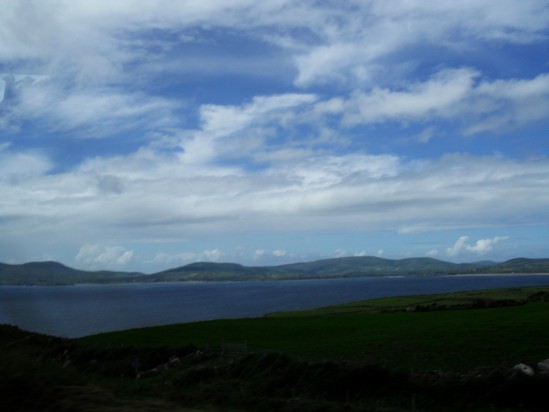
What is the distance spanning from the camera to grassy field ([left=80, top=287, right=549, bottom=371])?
29.6m

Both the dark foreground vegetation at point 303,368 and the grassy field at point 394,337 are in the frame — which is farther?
the grassy field at point 394,337

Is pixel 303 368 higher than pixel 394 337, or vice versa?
pixel 303 368

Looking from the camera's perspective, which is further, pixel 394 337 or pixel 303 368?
pixel 394 337

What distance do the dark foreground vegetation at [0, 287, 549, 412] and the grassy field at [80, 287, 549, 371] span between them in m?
0.09

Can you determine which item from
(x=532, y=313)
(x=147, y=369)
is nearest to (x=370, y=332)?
(x=532, y=313)

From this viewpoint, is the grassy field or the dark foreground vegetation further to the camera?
the grassy field

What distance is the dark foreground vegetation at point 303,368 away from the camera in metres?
9.42

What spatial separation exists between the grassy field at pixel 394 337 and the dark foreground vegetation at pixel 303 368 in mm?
91

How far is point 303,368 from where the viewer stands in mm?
24562

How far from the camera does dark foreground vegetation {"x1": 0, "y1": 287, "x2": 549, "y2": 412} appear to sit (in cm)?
942

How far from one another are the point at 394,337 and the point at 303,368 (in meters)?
15.1

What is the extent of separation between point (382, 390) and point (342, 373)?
1.81 m

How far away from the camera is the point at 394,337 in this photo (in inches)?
1491

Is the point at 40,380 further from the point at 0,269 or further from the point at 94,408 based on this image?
the point at 0,269
